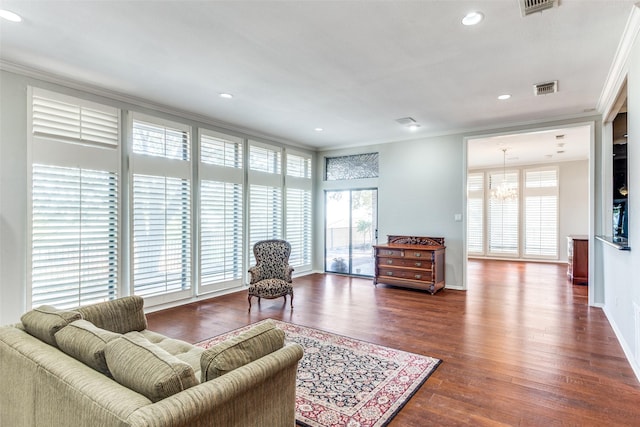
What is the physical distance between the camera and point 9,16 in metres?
2.60

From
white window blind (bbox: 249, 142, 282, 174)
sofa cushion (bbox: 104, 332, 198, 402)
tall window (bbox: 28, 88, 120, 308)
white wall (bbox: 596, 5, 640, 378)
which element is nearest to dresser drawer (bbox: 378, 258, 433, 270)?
white wall (bbox: 596, 5, 640, 378)

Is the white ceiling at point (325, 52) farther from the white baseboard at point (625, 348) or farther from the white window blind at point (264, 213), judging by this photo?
the white baseboard at point (625, 348)

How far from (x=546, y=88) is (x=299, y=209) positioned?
16.1ft

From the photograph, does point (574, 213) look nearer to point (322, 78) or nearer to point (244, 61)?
point (322, 78)

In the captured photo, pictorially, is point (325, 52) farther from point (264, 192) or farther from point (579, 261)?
point (579, 261)

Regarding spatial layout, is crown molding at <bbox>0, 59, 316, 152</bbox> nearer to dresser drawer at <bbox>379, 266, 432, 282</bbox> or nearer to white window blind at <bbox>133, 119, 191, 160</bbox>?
white window blind at <bbox>133, 119, 191, 160</bbox>

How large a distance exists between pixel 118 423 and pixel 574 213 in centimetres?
1128

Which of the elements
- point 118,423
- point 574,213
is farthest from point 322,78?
point 574,213

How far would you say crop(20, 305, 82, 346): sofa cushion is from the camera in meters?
1.80

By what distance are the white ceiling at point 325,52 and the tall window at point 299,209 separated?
2.34 metres

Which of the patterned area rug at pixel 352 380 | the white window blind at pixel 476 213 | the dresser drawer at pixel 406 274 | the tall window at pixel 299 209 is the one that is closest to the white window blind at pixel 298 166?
the tall window at pixel 299 209

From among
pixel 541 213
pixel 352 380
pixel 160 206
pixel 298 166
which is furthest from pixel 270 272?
pixel 541 213

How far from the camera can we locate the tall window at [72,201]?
362 cm

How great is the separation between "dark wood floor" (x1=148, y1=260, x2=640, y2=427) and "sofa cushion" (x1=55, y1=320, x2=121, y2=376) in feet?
A: 6.08
